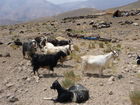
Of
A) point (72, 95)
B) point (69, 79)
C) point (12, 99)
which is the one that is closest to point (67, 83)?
point (69, 79)

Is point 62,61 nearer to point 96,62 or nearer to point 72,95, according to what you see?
point 96,62

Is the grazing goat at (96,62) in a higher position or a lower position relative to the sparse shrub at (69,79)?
higher

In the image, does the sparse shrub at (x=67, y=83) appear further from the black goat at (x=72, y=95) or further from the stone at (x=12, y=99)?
the stone at (x=12, y=99)

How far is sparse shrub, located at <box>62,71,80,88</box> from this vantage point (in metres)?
10.5

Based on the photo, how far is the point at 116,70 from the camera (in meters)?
12.9

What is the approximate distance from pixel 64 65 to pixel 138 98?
6.43 m

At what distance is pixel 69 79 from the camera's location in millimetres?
11125

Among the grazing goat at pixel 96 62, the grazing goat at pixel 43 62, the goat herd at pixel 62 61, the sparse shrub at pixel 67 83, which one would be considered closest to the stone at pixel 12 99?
the goat herd at pixel 62 61

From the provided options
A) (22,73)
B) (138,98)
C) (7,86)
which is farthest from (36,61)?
(138,98)

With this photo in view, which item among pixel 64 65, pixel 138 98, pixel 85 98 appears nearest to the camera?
pixel 138 98

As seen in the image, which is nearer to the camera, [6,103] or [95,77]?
[6,103]

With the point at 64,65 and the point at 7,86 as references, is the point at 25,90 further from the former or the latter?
the point at 64,65

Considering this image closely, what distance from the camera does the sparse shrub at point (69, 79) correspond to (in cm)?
1051

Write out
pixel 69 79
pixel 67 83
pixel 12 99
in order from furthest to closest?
pixel 69 79 → pixel 67 83 → pixel 12 99
